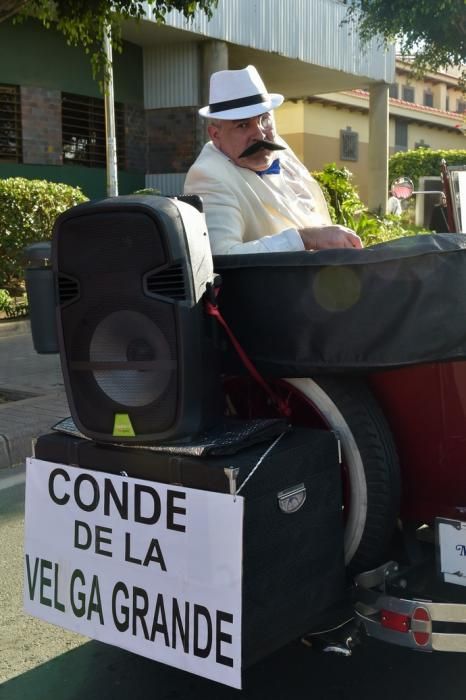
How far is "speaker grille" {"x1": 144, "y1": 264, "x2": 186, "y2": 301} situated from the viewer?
7.23 ft

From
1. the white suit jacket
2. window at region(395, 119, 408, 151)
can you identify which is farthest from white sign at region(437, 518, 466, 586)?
window at region(395, 119, 408, 151)

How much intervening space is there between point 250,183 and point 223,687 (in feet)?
5.55

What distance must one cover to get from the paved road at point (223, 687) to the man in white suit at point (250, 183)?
138 centimetres

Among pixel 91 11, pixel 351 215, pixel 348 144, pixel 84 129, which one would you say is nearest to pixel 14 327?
pixel 351 215

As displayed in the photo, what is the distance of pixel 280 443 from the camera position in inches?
90.1

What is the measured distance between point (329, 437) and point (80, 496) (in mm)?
717

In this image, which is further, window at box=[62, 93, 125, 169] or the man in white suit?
window at box=[62, 93, 125, 169]

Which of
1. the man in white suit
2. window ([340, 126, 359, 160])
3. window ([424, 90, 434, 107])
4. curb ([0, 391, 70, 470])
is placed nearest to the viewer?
the man in white suit

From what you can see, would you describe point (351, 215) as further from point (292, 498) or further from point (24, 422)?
point (292, 498)

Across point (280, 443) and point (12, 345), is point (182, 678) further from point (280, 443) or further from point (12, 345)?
point (12, 345)

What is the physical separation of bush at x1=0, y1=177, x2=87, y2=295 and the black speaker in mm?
9127

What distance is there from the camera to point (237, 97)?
3156 mm

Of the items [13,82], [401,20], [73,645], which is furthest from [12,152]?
[73,645]

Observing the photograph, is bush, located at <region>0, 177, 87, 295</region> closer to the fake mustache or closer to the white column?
the fake mustache
